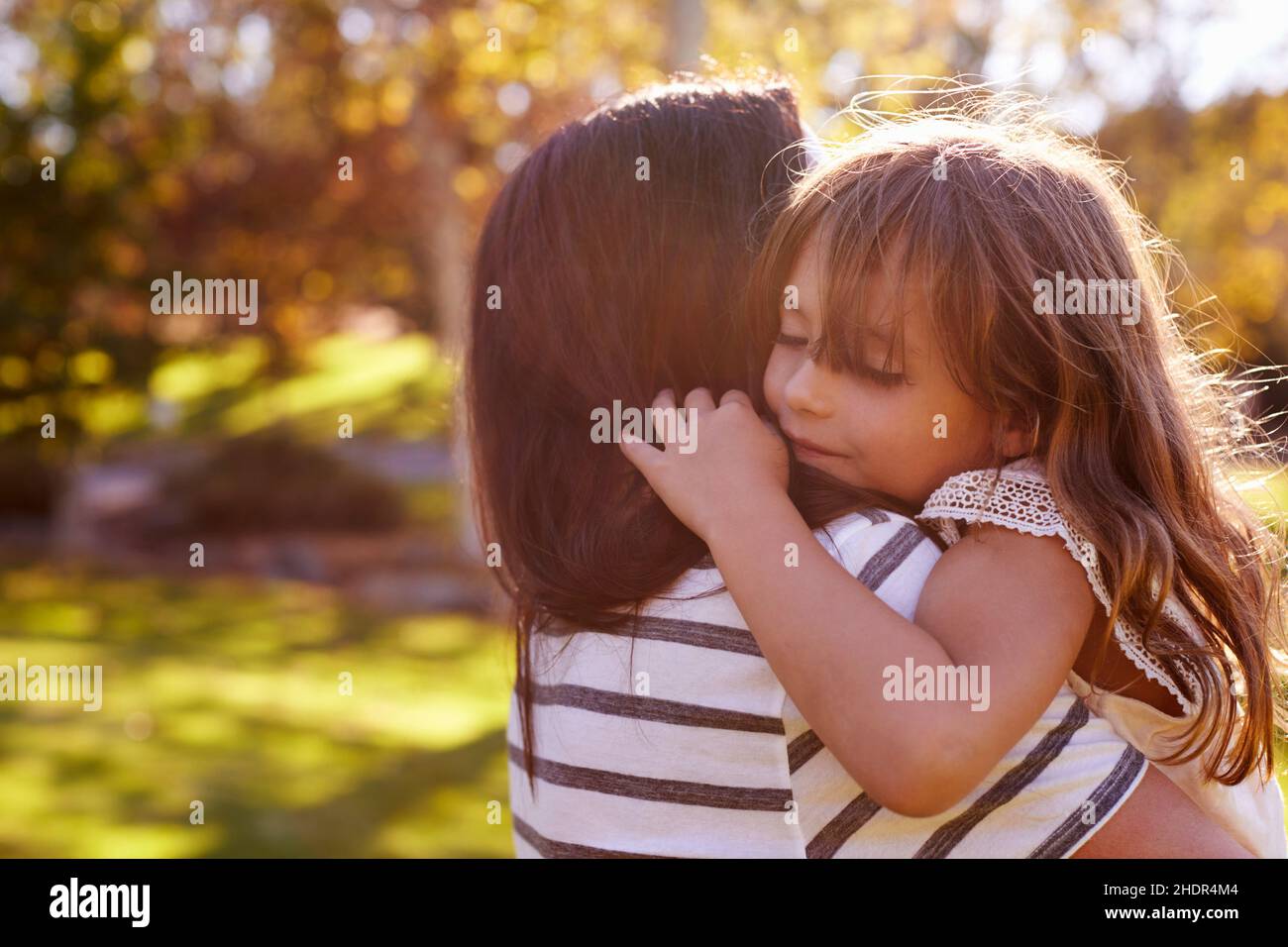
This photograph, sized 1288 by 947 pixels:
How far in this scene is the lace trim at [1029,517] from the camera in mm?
1411

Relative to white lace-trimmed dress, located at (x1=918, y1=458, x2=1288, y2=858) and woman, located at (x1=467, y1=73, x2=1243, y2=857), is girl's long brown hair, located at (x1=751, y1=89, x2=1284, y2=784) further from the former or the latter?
woman, located at (x1=467, y1=73, x2=1243, y2=857)

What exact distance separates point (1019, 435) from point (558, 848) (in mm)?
838

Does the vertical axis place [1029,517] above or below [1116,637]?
above

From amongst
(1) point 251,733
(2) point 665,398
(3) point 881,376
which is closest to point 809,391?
(3) point 881,376

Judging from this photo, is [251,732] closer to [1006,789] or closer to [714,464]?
[714,464]

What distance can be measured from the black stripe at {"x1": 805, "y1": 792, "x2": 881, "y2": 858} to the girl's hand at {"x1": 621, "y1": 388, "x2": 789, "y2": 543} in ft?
1.19

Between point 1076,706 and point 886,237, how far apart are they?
2.13 ft

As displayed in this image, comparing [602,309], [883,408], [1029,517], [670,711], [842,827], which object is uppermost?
[602,309]

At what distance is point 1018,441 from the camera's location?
160 cm

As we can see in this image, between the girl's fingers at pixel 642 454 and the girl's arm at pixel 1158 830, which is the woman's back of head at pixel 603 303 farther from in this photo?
the girl's arm at pixel 1158 830

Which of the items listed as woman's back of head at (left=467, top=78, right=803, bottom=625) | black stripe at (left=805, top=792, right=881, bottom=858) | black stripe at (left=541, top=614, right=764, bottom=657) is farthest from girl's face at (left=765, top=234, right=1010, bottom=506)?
black stripe at (left=805, top=792, right=881, bottom=858)
